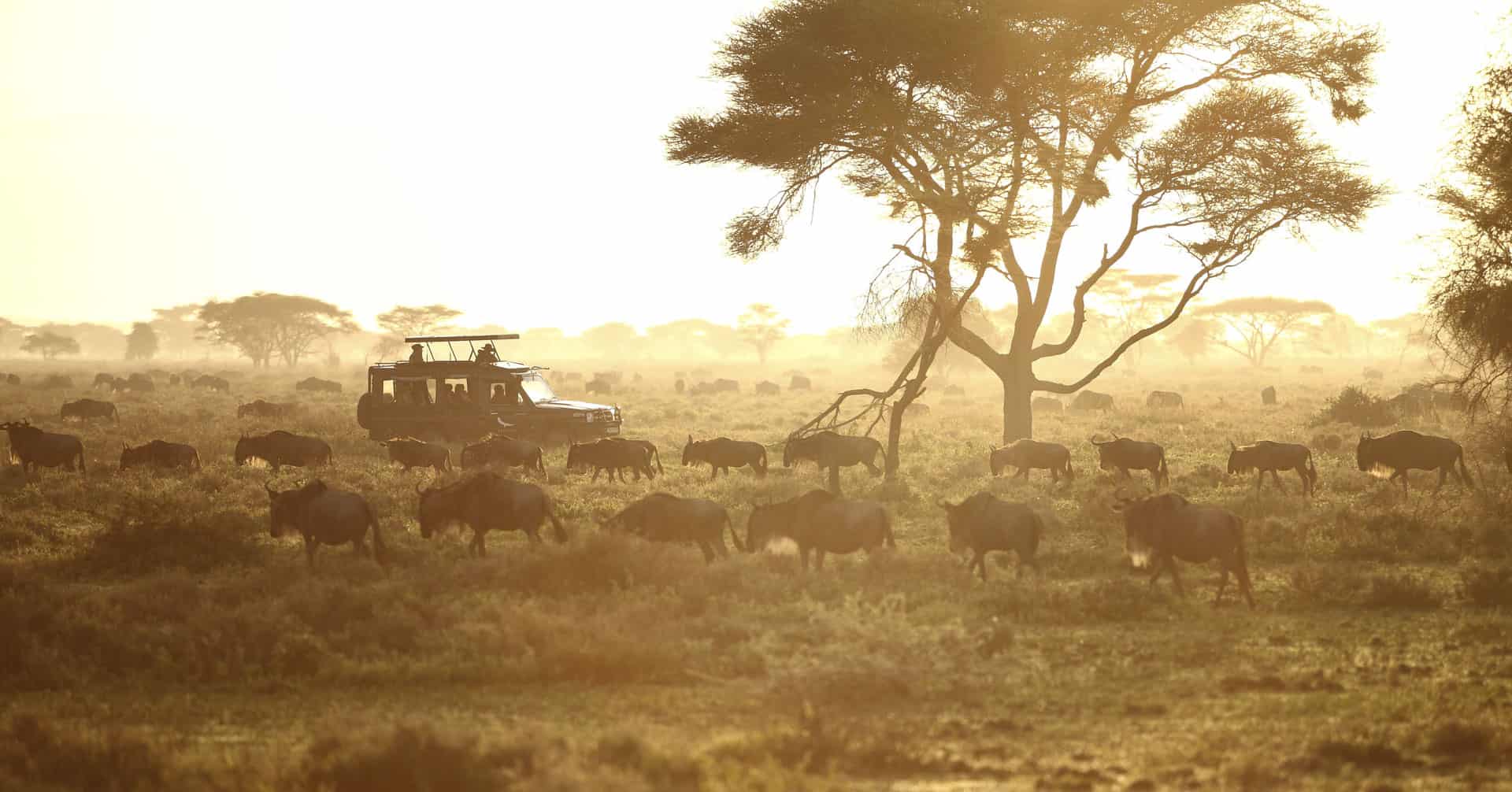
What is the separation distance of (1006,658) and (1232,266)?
1856 centimetres

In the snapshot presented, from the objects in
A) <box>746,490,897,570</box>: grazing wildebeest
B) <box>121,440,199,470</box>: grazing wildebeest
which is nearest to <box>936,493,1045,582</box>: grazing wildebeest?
<box>746,490,897,570</box>: grazing wildebeest

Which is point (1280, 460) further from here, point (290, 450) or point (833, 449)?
point (290, 450)

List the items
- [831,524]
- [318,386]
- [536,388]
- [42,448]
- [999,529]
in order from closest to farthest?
[999,529] < [831,524] < [42,448] < [536,388] < [318,386]

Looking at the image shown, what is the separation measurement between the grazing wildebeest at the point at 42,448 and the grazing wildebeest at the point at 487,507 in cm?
1131

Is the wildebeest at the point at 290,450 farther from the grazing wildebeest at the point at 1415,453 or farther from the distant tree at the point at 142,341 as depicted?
the distant tree at the point at 142,341

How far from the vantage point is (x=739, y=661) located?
9.91 metres

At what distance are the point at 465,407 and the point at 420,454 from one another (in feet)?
12.5

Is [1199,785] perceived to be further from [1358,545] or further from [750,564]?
[1358,545]

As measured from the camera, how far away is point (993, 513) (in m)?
13.5

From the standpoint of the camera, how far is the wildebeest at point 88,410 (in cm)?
3512

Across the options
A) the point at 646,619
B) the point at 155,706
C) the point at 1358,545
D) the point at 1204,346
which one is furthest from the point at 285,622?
the point at 1204,346

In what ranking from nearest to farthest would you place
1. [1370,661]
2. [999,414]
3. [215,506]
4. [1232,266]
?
[1370,661] → [215,506] → [1232,266] → [999,414]

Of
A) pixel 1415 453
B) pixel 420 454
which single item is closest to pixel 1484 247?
pixel 1415 453

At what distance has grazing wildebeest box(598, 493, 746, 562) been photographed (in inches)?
550
